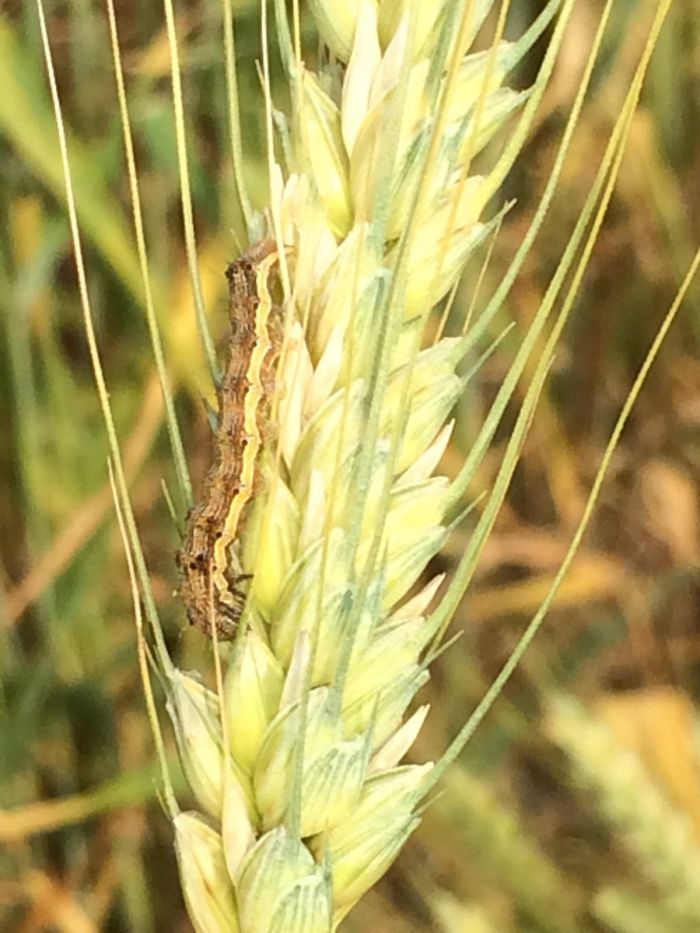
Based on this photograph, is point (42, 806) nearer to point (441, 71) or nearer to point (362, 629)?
point (362, 629)

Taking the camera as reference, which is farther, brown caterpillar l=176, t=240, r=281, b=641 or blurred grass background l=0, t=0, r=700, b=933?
blurred grass background l=0, t=0, r=700, b=933

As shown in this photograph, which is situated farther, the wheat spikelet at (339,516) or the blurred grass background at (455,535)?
the blurred grass background at (455,535)

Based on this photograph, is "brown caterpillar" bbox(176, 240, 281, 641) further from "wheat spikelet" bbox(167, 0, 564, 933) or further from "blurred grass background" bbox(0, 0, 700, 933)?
"blurred grass background" bbox(0, 0, 700, 933)

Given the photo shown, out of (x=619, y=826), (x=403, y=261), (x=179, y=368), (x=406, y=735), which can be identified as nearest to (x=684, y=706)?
(x=619, y=826)

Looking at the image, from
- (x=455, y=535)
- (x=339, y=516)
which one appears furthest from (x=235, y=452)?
(x=455, y=535)

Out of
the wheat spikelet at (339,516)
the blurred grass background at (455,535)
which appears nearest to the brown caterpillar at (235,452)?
the wheat spikelet at (339,516)

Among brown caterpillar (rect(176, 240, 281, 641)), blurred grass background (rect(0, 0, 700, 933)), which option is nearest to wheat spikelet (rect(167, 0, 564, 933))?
brown caterpillar (rect(176, 240, 281, 641))

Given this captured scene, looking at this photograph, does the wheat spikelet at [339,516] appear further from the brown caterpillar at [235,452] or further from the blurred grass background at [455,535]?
the blurred grass background at [455,535]
